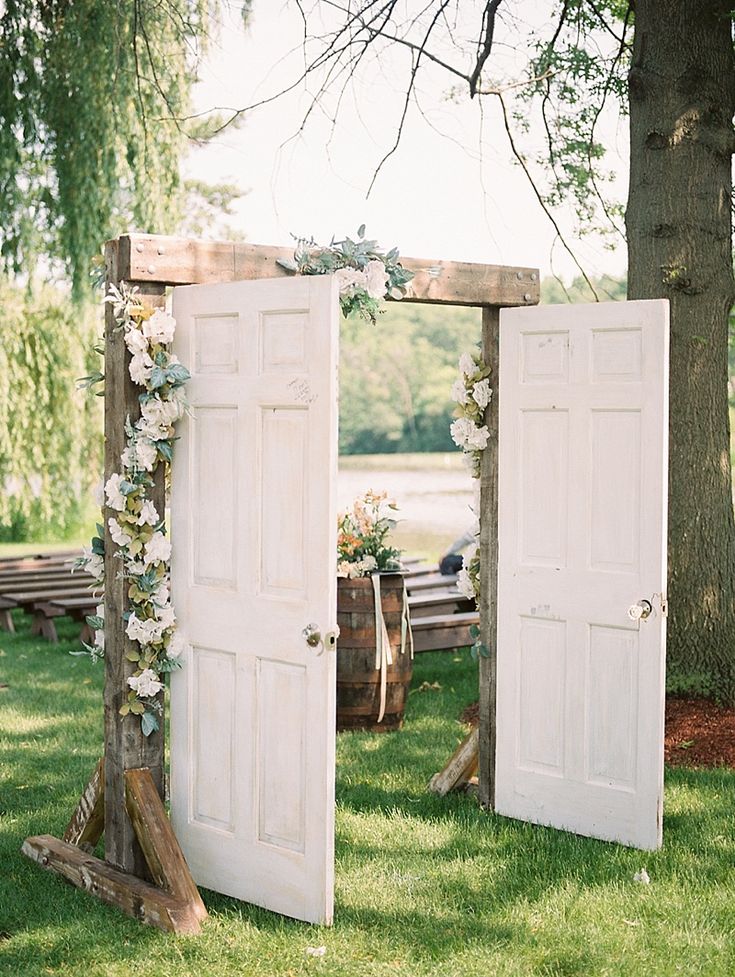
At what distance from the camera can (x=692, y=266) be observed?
7.27 meters

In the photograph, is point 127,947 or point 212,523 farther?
point 212,523

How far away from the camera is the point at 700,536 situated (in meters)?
7.39

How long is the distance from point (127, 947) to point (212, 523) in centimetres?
147

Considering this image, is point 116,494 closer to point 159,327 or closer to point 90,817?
point 159,327

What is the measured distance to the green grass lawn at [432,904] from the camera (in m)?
4.02

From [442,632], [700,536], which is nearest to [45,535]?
[442,632]

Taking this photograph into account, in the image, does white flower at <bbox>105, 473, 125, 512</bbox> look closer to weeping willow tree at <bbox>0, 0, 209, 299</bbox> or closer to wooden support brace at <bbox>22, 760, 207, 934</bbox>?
wooden support brace at <bbox>22, 760, 207, 934</bbox>

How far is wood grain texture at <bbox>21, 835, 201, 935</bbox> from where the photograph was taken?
423cm

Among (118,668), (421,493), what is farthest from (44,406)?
(421,493)

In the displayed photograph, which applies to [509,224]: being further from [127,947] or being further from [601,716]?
[127,947]

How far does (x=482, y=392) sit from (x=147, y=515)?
5.95 feet

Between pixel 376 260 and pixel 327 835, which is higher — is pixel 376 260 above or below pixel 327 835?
above

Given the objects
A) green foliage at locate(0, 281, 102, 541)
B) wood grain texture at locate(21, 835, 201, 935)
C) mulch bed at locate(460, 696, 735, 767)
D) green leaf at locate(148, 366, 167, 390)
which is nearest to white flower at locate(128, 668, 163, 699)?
wood grain texture at locate(21, 835, 201, 935)

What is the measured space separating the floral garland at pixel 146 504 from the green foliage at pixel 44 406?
884 cm
